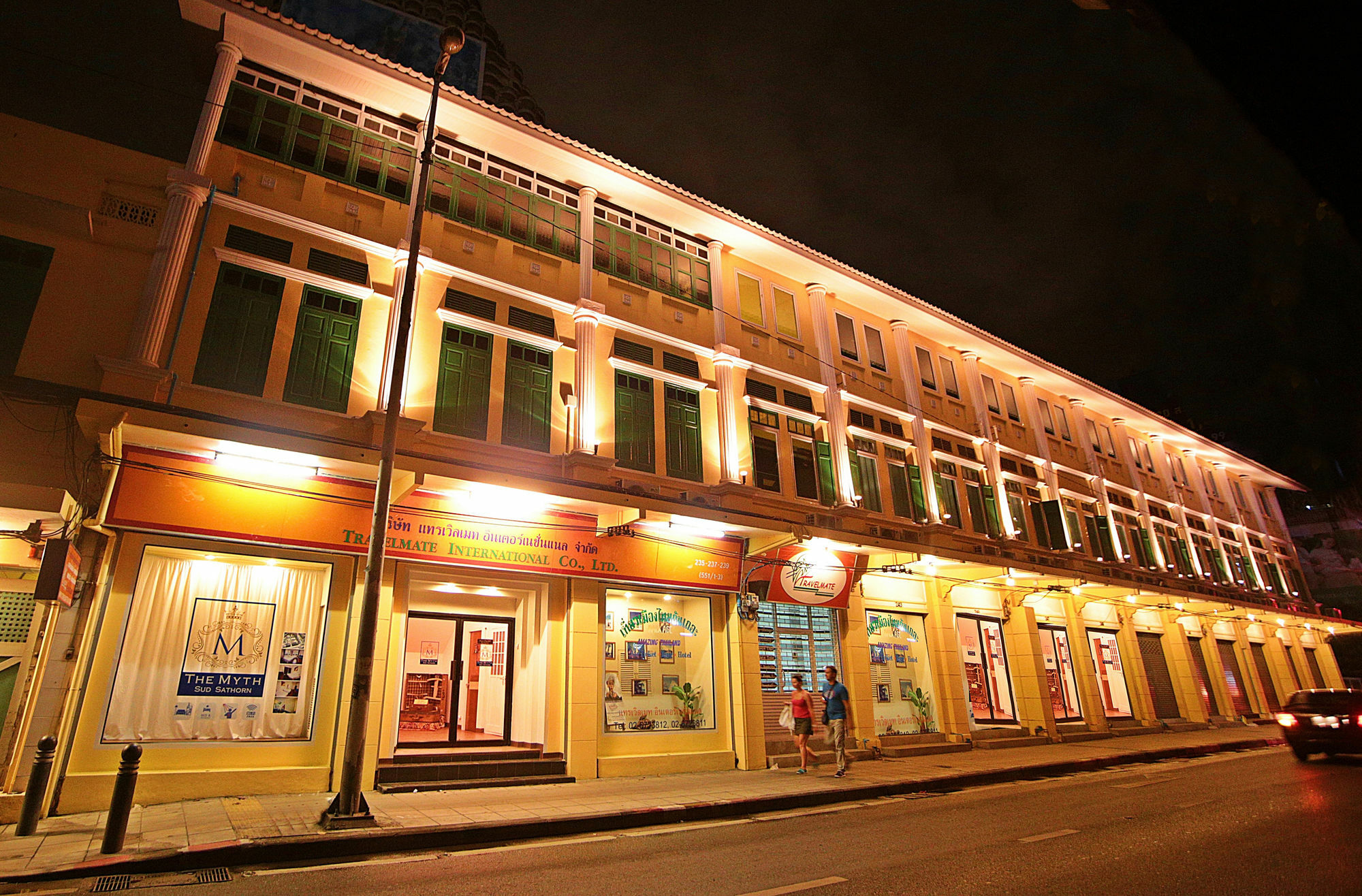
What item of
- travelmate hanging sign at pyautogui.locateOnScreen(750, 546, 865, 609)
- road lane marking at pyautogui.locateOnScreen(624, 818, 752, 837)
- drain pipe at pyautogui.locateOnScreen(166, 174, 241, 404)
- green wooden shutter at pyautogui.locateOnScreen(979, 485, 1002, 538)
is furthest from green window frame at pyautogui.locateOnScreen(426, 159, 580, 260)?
green wooden shutter at pyautogui.locateOnScreen(979, 485, 1002, 538)

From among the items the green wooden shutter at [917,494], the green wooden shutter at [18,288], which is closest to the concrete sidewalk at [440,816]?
the green wooden shutter at [18,288]

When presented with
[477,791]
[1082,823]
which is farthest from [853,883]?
[477,791]

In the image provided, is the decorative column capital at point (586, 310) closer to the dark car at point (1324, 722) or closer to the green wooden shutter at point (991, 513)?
the green wooden shutter at point (991, 513)

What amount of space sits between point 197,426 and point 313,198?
5.13m

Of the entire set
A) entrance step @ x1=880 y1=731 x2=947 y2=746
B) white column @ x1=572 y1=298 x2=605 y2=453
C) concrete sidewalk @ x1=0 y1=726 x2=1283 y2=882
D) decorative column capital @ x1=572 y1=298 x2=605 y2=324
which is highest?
decorative column capital @ x1=572 y1=298 x2=605 y2=324

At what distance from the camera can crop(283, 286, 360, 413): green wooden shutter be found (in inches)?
442

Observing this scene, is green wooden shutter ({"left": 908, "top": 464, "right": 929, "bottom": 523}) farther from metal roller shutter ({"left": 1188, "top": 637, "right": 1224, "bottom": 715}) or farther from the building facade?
metal roller shutter ({"left": 1188, "top": 637, "right": 1224, "bottom": 715})

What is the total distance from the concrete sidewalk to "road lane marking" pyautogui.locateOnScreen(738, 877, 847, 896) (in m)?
3.56

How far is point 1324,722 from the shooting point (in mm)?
13461

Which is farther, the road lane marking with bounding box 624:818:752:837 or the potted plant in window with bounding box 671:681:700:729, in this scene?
the potted plant in window with bounding box 671:681:700:729

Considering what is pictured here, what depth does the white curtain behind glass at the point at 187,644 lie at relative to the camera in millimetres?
9289

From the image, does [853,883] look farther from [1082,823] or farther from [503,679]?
[503,679]

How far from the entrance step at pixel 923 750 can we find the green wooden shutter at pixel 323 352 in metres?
13.6

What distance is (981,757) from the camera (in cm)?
1545
